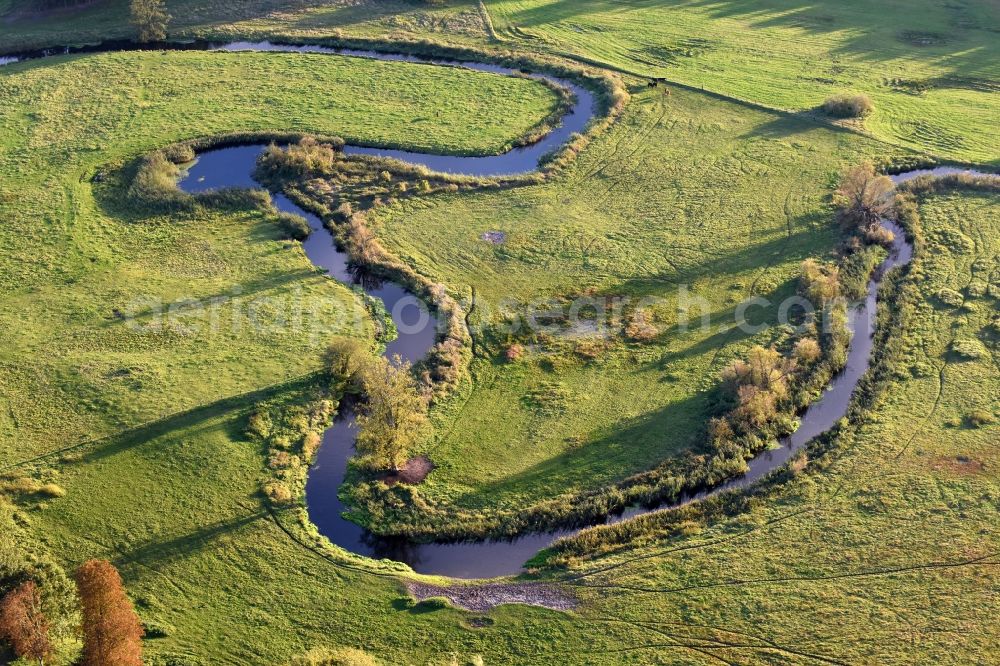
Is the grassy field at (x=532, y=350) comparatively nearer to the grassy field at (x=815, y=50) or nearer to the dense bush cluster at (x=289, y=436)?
the grassy field at (x=815, y=50)

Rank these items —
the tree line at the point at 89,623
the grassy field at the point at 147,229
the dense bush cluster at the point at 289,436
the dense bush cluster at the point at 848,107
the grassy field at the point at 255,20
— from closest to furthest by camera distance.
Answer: the tree line at the point at 89,623, the dense bush cluster at the point at 289,436, the grassy field at the point at 147,229, the dense bush cluster at the point at 848,107, the grassy field at the point at 255,20

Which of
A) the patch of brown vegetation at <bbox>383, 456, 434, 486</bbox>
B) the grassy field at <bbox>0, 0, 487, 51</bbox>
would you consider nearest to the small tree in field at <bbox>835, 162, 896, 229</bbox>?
Answer: the patch of brown vegetation at <bbox>383, 456, 434, 486</bbox>

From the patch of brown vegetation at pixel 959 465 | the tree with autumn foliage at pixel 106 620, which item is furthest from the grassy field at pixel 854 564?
the tree with autumn foliage at pixel 106 620

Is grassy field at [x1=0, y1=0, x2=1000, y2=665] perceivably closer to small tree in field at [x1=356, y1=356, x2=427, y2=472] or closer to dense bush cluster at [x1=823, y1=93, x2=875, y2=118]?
dense bush cluster at [x1=823, y1=93, x2=875, y2=118]

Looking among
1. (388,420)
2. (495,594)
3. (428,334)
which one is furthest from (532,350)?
(495,594)

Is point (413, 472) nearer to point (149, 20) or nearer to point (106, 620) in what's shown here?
point (106, 620)

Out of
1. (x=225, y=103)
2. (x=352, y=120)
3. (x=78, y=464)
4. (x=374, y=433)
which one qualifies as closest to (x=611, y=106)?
(x=352, y=120)
